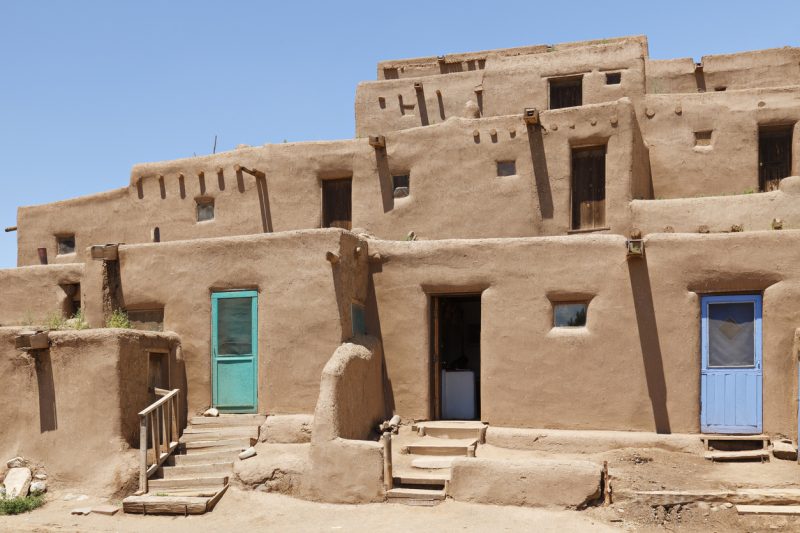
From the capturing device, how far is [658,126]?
1805 cm

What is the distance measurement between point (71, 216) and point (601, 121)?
1298 centimetres

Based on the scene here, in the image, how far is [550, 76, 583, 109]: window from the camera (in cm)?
1936

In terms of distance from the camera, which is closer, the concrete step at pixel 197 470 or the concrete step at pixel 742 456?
the concrete step at pixel 742 456

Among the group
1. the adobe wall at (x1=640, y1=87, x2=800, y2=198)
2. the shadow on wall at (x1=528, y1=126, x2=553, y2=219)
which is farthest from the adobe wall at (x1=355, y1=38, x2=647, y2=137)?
the shadow on wall at (x1=528, y1=126, x2=553, y2=219)

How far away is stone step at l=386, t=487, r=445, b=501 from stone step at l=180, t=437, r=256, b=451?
2.66m

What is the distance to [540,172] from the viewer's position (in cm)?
1694

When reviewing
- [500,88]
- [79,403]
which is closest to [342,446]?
[79,403]

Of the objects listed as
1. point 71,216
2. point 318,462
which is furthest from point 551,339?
point 71,216

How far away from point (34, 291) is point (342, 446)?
9.65 meters

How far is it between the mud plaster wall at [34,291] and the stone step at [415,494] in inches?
375

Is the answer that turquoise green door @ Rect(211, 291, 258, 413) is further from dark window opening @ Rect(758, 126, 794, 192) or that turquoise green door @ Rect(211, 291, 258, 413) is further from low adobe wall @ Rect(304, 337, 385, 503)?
dark window opening @ Rect(758, 126, 794, 192)

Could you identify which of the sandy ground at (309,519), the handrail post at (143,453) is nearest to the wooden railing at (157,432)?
the handrail post at (143,453)

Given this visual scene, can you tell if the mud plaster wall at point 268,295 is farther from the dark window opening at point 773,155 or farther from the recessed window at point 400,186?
the dark window opening at point 773,155

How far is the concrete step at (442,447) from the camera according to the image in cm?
1309
